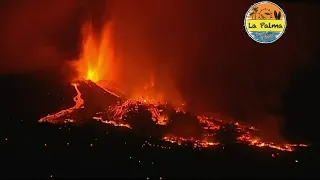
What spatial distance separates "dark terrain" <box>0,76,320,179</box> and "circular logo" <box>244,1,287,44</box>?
5777 mm

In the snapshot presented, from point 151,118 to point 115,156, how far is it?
16.6ft

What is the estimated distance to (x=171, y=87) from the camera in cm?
3319

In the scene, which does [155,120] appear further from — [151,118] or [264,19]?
[264,19]

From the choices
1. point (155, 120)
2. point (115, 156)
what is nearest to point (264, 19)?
point (155, 120)

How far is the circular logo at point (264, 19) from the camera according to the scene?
2491cm

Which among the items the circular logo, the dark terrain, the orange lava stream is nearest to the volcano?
the orange lava stream

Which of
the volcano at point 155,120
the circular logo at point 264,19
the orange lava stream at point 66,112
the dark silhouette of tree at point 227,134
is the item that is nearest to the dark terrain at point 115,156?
the orange lava stream at point 66,112

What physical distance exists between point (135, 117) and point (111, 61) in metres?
9.69

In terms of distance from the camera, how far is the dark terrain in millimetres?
18922

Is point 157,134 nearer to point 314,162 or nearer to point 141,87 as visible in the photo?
point 314,162

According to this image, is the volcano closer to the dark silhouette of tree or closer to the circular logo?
the dark silhouette of tree

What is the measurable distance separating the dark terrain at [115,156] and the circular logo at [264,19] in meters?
5.78

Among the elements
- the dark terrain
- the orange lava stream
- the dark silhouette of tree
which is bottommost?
the dark terrain

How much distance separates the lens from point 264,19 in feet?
81.7
